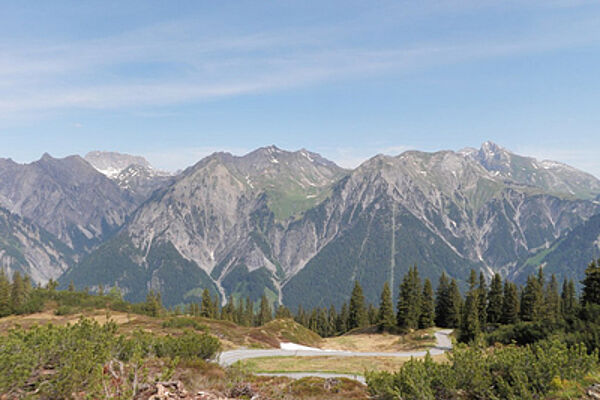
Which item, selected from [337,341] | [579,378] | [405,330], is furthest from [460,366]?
[405,330]

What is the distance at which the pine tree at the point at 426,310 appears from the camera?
3856 inches

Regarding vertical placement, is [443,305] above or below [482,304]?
below

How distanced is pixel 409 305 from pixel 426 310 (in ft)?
28.8

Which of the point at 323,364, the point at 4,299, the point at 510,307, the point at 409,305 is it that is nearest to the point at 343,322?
the point at 409,305

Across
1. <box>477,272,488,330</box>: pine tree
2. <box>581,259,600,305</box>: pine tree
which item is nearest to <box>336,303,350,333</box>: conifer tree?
<box>477,272,488,330</box>: pine tree

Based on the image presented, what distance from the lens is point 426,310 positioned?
101 meters

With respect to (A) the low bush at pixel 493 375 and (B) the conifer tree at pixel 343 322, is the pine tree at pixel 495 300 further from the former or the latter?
(A) the low bush at pixel 493 375

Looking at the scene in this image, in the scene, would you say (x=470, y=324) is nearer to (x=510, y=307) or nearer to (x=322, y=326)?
(x=510, y=307)

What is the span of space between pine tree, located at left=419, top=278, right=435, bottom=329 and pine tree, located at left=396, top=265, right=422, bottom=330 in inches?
55.4

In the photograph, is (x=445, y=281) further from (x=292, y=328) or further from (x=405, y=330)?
(x=292, y=328)

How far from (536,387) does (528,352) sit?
198 cm

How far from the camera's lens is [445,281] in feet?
354

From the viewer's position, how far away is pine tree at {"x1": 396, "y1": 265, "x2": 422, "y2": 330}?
93.9 metres

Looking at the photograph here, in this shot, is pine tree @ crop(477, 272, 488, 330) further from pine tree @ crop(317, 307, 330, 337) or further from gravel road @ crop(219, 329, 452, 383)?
pine tree @ crop(317, 307, 330, 337)
